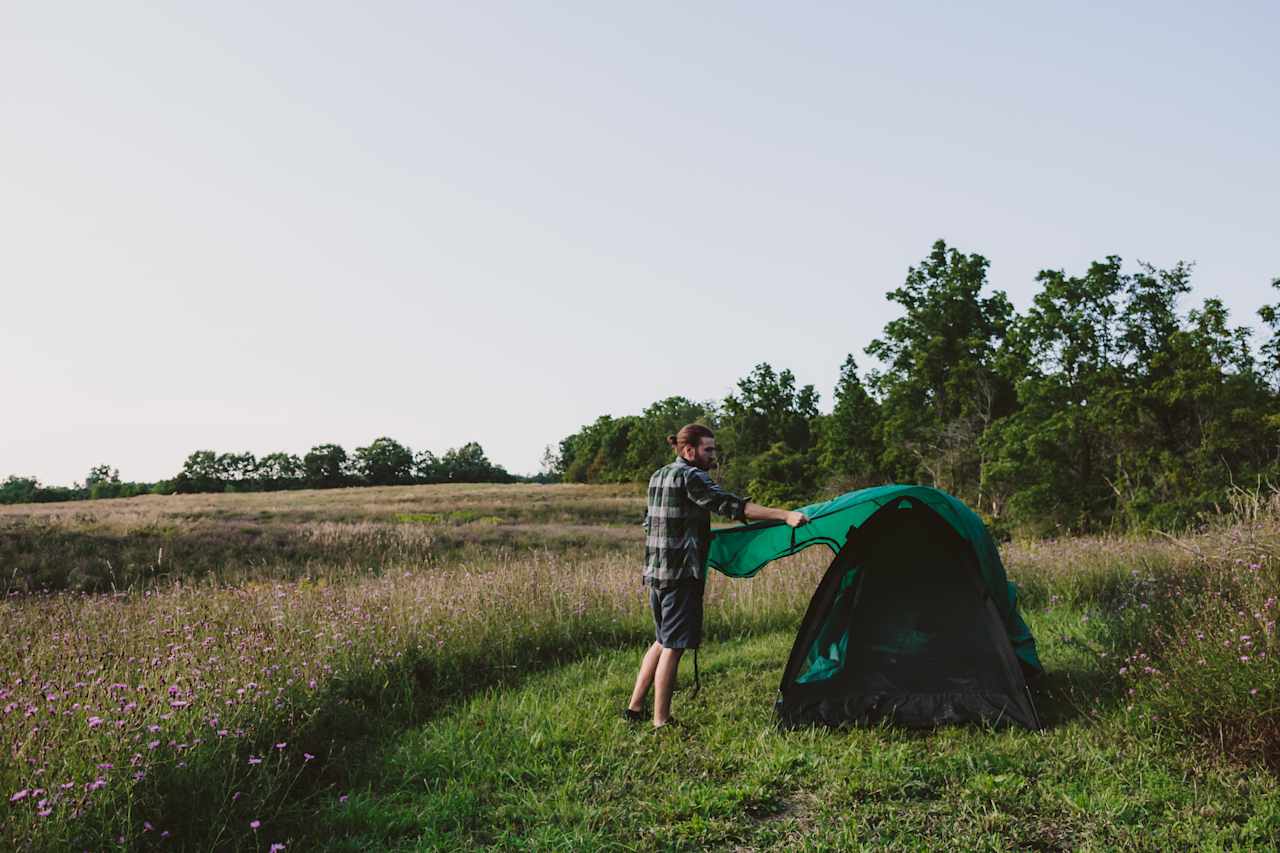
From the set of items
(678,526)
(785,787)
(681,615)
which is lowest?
(785,787)

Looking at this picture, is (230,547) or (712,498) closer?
(712,498)

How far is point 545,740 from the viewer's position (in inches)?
219

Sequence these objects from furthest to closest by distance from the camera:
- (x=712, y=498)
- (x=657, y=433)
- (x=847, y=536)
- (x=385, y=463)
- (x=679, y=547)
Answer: (x=385, y=463), (x=657, y=433), (x=847, y=536), (x=679, y=547), (x=712, y=498)

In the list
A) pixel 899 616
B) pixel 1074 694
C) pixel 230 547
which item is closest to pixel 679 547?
pixel 899 616

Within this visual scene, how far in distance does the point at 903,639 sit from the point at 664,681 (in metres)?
1.98

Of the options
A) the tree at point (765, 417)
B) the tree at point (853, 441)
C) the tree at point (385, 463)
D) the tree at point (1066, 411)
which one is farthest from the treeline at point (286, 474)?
the tree at point (1066, 411)

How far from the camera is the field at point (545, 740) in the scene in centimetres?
408

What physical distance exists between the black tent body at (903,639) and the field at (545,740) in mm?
306

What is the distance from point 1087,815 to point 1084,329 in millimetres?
29603

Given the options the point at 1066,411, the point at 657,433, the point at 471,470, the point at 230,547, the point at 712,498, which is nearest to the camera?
the point at 712,498

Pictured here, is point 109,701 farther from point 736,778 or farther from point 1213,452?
point 1213,452

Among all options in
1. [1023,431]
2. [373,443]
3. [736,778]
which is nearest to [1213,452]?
[1023,431]

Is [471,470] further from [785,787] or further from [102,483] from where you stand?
[785,787]

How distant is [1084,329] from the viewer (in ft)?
98.1
